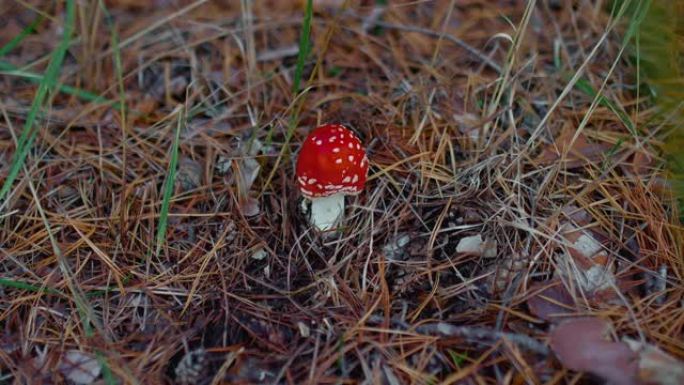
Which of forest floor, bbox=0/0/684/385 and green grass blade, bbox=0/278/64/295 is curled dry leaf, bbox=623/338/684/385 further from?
green grass blade, bbox=0/278/64/295

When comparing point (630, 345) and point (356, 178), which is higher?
point (356, 178)

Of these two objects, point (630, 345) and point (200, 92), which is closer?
point (630, 345)

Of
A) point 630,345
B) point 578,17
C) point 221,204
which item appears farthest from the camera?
point 578,17

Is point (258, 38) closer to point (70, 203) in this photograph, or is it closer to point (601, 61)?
point (70, 203)

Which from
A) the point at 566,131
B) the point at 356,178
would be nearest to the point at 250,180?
the point at 356,178

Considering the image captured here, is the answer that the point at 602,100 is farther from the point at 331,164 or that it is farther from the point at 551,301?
the point at 331,164

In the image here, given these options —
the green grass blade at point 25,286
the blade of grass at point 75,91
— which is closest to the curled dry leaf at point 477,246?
the green grass blade at point 25,286
